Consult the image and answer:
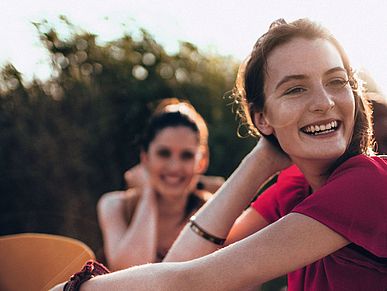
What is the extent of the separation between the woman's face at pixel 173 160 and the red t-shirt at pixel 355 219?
2207 millimetres

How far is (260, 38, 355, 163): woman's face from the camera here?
1803 millimetres

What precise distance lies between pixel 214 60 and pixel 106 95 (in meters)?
1.06

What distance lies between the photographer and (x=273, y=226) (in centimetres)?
154

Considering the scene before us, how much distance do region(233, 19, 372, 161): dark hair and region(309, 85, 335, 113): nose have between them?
0.52ft

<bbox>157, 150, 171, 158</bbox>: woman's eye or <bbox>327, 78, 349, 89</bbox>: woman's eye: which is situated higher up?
<bbox>327, 78, 349, 89</bbox>: woman's eye

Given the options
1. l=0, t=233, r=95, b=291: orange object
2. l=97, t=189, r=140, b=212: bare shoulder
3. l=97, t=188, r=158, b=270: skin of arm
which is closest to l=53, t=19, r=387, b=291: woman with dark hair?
l=0, t=233, r=95, b=291: orange object

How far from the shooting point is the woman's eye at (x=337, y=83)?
1836 millimetres

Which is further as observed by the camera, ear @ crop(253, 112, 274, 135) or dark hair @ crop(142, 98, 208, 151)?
dark hair @ crop(142, 98, 208, 151)

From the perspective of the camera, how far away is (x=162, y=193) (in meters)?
4.04

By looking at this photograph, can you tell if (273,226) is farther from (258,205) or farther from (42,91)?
(42,91)

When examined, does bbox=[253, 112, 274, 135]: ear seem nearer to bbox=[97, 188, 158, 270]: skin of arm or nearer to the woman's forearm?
the woman's forearm

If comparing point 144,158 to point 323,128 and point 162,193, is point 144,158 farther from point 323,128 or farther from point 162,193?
point 323,128

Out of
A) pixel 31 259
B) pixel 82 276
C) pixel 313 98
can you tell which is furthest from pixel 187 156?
pixel 82 276

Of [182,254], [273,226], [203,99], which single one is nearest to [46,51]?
[203,99]
